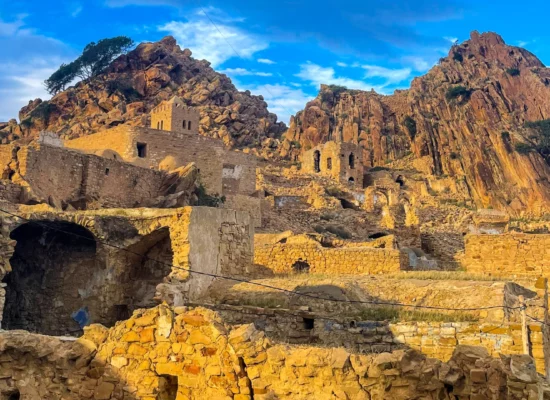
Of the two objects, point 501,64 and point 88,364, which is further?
point 501,64

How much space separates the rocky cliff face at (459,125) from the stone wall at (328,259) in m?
50.6

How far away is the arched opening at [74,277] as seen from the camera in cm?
1291

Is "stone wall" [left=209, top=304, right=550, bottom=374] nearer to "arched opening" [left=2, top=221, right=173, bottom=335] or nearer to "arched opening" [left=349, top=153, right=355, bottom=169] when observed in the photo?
"arched opening" [left=2, top=221, right=173, bottom=335]

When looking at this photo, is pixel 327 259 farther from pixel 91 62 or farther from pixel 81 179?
pixel 91 62

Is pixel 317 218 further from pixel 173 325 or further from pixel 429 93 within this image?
pixel 429 93

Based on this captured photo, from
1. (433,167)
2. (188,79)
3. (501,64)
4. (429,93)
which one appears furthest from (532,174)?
(188,79)

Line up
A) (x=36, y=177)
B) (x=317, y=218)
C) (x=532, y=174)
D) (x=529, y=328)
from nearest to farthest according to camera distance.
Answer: (x=529, y=328), (x=36, y=177), (x=317, y=218), (x=532, y=174)

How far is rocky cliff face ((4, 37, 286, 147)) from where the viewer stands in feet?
198

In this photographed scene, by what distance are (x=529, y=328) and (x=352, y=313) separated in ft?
9.37

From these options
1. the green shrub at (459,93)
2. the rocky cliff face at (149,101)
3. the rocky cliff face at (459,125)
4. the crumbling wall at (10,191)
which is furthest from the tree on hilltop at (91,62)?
the crumbling wall at (10,191)

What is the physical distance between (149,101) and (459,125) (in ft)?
122

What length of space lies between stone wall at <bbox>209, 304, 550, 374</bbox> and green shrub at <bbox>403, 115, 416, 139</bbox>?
66.5 meters

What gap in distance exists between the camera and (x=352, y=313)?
407 inches

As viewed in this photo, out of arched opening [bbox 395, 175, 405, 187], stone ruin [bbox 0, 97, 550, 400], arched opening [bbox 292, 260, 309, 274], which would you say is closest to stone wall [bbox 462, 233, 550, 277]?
stone ruin [bbox 0, 97, 550, 400]
